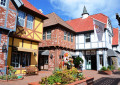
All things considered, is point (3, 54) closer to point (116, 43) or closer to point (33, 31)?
point (33, 31)

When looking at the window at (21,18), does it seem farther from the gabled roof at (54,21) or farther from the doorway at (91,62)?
the doorway at (91,62)

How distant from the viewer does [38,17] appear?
14.4m

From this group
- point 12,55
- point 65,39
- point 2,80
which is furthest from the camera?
point 65,39

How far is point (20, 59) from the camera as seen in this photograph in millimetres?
12039

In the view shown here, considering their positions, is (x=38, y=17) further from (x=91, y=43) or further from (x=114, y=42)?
(x=114, y=42)

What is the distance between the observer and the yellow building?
1123 cm

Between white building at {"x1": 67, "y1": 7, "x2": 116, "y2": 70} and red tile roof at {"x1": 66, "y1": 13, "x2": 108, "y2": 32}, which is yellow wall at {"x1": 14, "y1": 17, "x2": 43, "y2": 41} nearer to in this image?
white building at {"x1": 67, "y1": 7, "x2": 116, "y2": 70}

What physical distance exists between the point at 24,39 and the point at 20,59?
219 cm

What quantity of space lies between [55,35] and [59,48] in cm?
199

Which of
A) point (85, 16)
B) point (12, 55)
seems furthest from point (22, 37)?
point (85, 16)

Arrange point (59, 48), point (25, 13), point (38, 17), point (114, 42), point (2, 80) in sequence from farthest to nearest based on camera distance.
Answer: point (114, 42), point (59, 48), point (38, 17), point (25, 13), point (2, 80)

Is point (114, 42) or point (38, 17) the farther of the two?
point (114, 42)

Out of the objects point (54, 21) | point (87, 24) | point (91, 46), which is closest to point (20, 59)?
point (54, 21)

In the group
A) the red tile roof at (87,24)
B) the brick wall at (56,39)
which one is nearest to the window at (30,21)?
the brick wall at (56,39)
